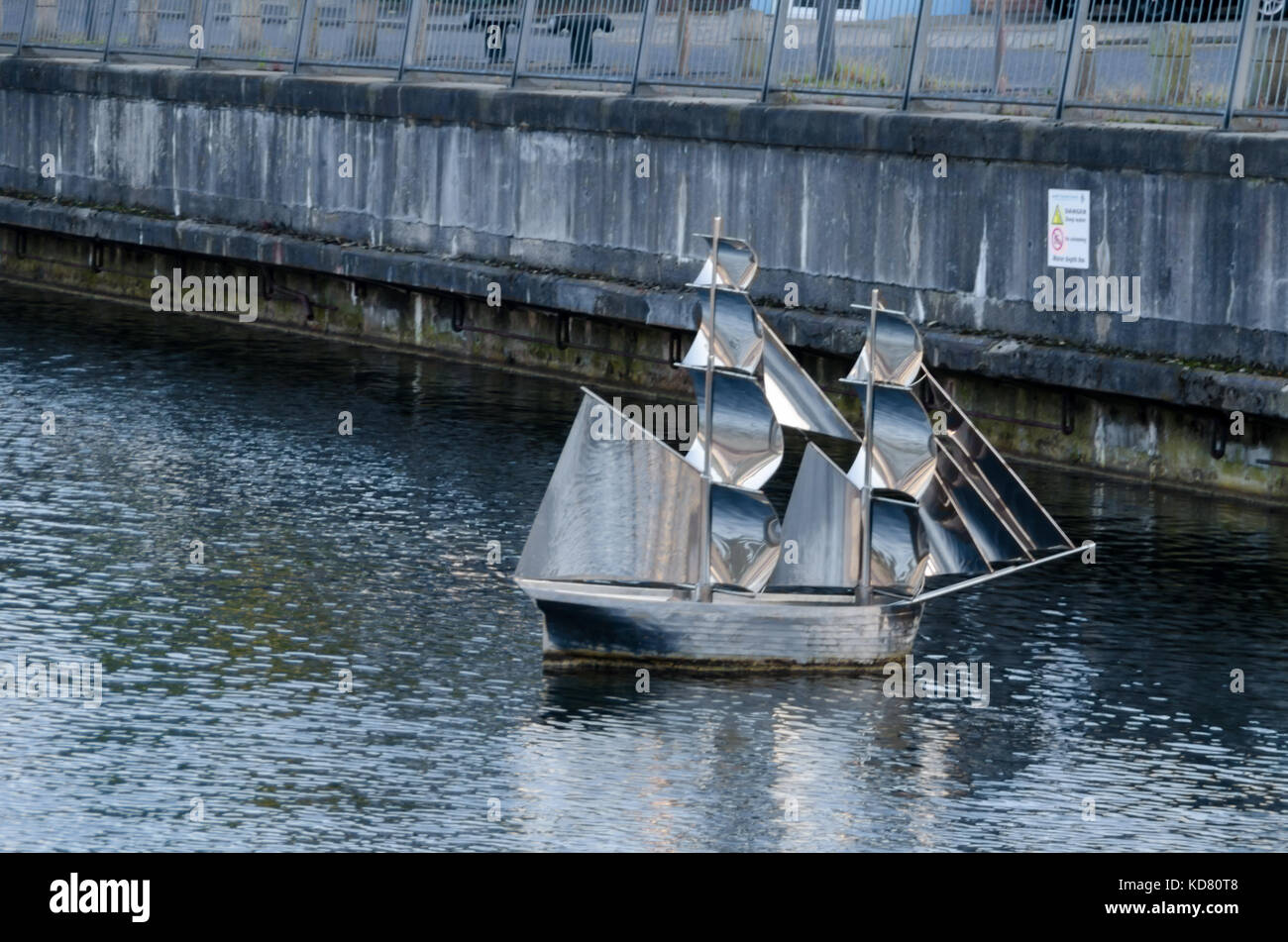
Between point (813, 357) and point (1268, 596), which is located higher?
point (813, 357)

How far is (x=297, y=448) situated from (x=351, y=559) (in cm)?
522

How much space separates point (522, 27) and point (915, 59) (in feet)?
22.9

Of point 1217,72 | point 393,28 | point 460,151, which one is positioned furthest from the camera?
point 393,28

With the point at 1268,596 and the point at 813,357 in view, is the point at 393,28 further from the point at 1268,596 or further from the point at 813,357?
the point at 1268,596

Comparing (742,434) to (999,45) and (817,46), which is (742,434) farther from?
(817,46)

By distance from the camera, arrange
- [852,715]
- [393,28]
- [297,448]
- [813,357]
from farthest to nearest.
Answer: [393,28] → [813,357] → [297,448] → [852,715]

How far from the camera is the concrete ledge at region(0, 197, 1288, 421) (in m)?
24.7

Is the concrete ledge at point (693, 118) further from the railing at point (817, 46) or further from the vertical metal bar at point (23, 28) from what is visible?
the vertical metal bar at point (23, 28)

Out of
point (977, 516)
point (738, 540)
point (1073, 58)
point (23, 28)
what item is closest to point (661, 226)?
point (1073, 58)

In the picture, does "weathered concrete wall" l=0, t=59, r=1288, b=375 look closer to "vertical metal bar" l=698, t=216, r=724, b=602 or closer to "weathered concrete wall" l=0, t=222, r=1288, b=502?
"weathered concrete wall" l=0, t=222, r=1288, b=502

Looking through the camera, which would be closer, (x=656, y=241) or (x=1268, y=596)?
(x=1268, y=596)

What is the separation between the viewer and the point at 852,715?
1781cm

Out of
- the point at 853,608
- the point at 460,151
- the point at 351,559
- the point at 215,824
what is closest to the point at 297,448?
the point at 351,559
